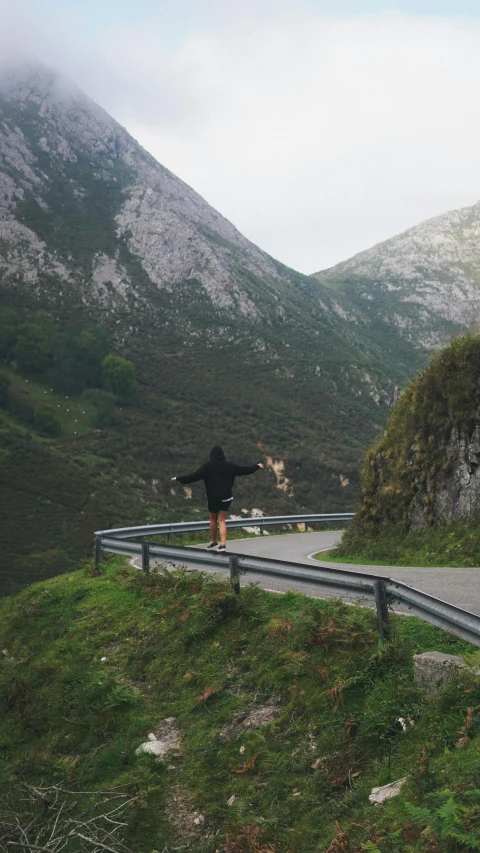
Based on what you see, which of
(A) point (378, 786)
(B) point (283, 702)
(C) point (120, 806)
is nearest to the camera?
(A) point (378, 786)

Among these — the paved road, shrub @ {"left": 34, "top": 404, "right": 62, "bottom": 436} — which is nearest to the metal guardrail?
the paved road

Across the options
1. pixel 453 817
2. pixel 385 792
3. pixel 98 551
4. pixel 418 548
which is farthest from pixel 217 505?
pixel 453 817

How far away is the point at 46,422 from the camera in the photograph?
81.7 m

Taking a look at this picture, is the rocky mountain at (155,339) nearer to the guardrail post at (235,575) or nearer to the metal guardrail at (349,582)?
the metal guardrail at (349,582)

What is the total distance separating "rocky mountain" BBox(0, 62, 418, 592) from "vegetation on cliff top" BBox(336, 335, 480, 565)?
1303 inches

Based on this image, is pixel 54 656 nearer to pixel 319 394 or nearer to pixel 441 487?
pixel 441 487

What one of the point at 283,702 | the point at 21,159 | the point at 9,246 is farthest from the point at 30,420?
the point at 283,702

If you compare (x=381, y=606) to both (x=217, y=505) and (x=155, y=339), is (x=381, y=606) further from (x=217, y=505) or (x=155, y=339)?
(x=155, y=339)

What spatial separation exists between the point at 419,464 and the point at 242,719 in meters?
11.4

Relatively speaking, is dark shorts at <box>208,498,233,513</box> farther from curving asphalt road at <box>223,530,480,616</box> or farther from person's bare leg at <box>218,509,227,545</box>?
curving asphalt road at <box>223,530,480,616</box>

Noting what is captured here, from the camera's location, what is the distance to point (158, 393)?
311 feet

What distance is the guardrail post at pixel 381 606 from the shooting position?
7156mm

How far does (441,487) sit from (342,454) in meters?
71.1

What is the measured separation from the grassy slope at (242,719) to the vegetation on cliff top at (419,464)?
6734mm
